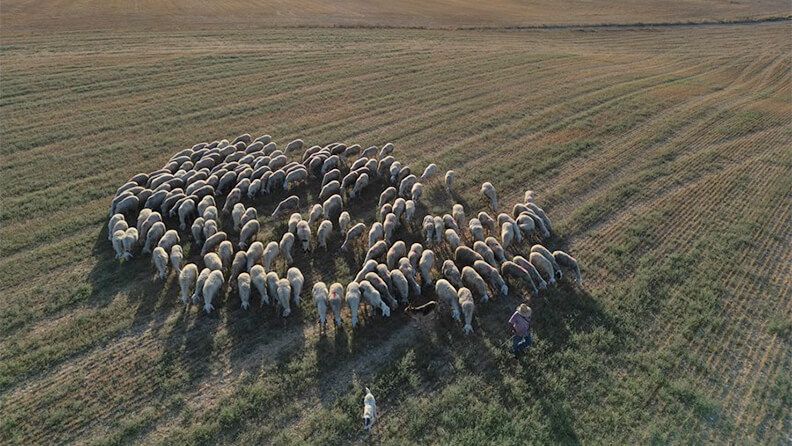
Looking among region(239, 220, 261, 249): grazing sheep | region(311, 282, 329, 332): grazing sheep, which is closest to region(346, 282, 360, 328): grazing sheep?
region(311, 282, 329, 332): grazing sheep

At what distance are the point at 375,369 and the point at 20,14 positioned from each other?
53504 mm

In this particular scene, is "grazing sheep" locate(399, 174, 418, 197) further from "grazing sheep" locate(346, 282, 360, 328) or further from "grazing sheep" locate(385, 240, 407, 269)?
"grazing sheep" locate(346, 282, 360, 328)

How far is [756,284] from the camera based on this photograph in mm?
16594

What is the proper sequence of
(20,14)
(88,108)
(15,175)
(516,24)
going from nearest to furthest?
(15,175) < (88,108) < (20,14) < (516,24)

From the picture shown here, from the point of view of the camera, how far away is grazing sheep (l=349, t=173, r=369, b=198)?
20.5 metres

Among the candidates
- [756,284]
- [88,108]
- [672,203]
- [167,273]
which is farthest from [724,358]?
[88,108]

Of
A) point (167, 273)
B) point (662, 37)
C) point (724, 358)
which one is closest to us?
point (724, 358)

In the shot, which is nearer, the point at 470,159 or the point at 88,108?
the point at 470,159

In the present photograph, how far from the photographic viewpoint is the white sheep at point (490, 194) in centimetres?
2005

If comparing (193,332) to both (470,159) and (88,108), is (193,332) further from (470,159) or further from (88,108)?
(88,108)

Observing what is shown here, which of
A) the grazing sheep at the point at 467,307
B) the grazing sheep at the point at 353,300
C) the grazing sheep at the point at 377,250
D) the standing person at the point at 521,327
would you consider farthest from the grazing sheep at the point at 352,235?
the standing person at the point at 521,327

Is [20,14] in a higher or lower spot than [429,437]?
higher

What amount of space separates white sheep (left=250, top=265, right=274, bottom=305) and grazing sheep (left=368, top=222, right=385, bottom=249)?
3801mm

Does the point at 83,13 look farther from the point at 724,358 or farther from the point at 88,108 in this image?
the point at 724,358
